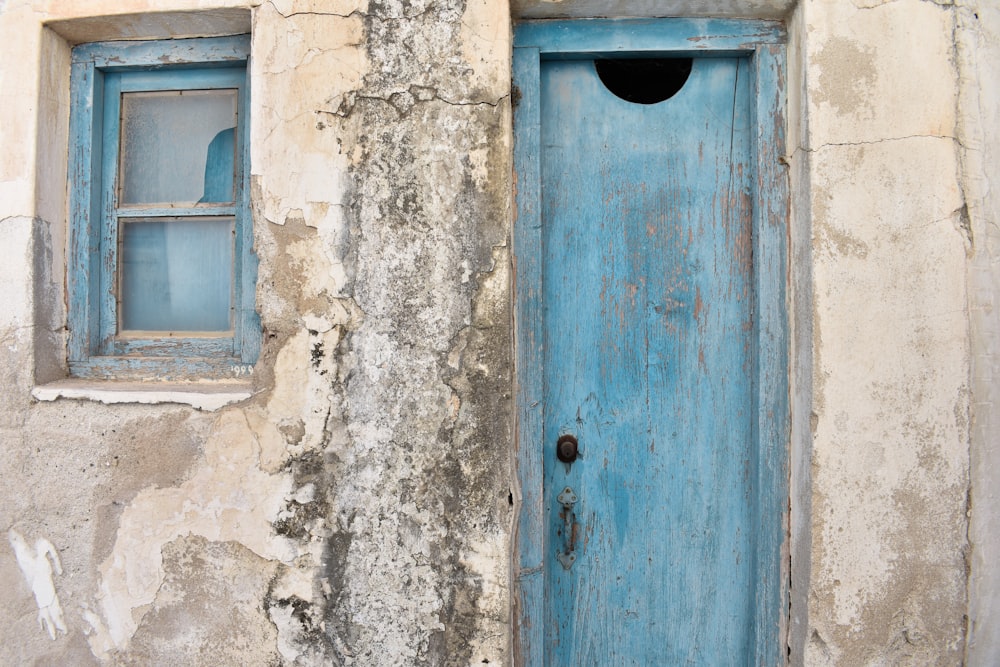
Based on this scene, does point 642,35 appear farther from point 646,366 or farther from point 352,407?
point 352,407

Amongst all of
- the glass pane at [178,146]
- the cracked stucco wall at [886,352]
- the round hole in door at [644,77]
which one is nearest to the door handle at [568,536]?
the cracked stucco wall at [886,352]

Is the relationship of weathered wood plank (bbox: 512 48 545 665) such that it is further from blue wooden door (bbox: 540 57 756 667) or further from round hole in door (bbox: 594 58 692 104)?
round hole in door (bbox: 594 58 692 104)

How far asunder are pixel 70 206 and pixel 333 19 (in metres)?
1.04

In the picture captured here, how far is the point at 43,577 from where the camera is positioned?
1.76 metres

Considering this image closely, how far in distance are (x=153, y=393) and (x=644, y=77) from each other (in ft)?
5.94

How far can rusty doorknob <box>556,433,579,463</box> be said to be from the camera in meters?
1.85

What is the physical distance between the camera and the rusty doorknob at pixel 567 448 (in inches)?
73.0

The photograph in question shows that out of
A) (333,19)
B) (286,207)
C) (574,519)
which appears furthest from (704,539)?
(333,19)

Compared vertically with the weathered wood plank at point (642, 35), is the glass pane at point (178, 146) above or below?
below

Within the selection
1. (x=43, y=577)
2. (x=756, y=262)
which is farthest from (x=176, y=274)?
(x=756, y=262)

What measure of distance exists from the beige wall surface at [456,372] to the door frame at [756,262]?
92 mm

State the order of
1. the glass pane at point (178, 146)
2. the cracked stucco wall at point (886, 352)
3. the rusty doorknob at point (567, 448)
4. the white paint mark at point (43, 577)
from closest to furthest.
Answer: the cracked stucco wall at point (886, 352) < the white paint mark at point (43, 577) < the rusty doorknob at point (567, 448) < the glass pane at point (178, 146)

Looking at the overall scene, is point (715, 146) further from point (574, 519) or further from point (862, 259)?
point (574, 519)

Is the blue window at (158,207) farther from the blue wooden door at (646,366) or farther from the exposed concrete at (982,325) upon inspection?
the exposed concrete at (982,325)
